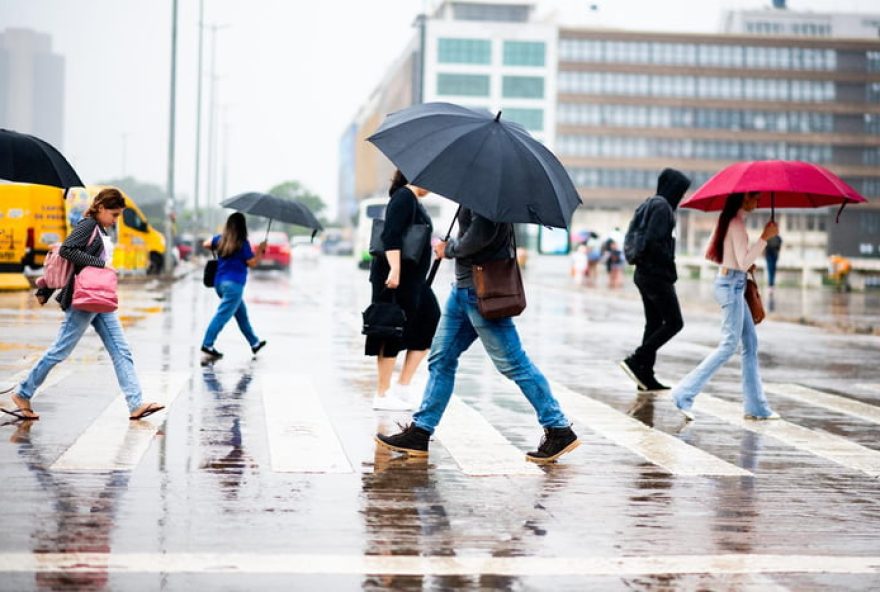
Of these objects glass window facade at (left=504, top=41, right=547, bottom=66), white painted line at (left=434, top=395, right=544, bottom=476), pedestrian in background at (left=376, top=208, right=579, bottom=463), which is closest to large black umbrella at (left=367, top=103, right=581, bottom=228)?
pedestrian in background at (left=376, top=208, right=579, bottom=463)

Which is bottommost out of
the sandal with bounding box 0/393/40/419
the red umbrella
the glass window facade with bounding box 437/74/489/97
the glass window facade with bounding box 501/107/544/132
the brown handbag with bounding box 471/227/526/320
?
the sandal with bounding box 0/393/40/419

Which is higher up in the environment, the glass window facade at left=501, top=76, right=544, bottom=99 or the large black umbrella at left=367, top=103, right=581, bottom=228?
the glass window facade at left=501, top=76, right=544, bottom=99

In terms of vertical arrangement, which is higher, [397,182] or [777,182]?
[777,182]

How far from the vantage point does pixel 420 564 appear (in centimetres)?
601

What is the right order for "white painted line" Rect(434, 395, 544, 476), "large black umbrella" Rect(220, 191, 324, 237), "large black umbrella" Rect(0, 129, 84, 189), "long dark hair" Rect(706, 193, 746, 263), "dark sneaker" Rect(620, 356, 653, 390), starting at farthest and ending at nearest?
"large black umbrella" Rect(220, 191, 324, 237)
"dark sneaker" Rect(620, 356, 653, 390)
"long dark hair" Rect(706, 193, 746, 263)
"large black umbrella" Rect(0, 129, 84, 189)
"white painted line" Rect(434, 395, 544, 476)

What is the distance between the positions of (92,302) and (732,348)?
4906 mm

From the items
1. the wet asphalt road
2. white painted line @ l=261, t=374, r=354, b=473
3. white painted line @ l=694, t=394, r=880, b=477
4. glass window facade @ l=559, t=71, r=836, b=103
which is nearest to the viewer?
the wet asphalt road

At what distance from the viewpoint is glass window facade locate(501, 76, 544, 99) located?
124 meters

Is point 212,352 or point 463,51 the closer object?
point 212,352

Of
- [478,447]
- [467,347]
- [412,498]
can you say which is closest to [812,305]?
[478,447]

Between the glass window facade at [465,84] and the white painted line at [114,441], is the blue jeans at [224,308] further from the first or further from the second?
the glass window facade at [465,84]

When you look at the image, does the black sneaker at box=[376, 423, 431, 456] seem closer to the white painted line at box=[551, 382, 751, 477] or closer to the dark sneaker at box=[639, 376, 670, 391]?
the white painted line at box=[551, 382, 751, 477]

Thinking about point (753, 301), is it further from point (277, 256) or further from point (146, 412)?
point (277, 256)

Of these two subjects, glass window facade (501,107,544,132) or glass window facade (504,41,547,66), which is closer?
glass window facade (504,41,547,66)
